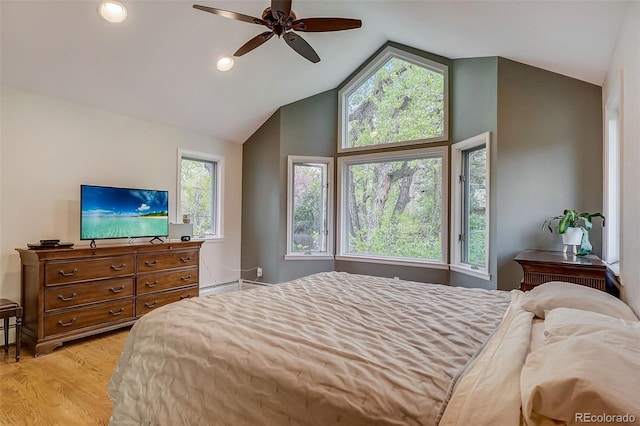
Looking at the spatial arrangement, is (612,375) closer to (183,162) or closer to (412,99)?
(412,99)

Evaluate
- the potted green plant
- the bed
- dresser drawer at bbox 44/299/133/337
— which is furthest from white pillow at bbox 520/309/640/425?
dresser drawer at bbox 44/299/133/337

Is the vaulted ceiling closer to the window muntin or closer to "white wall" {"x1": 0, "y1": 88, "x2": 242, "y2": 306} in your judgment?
"white wall" {"x1": 0, "y1": 88, "x2": 242, "y2": 306}

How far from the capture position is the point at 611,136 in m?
2.82

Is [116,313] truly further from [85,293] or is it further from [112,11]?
Result: [112,11]

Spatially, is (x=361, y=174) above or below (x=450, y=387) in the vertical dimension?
above

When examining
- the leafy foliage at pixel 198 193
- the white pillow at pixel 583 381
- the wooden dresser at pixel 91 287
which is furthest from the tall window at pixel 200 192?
the white pillow at pixel 583 381

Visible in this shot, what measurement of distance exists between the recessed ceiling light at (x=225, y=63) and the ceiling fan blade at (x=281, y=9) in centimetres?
145

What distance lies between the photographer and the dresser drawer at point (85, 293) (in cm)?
300

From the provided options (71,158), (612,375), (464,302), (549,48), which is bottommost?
(464,302)

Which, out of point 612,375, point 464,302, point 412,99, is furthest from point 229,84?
point 612,375

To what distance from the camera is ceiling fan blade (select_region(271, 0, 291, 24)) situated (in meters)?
2.31

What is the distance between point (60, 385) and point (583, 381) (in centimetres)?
315

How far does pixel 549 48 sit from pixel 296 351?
331 cm

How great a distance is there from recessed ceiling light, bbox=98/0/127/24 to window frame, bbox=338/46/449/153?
304cm
